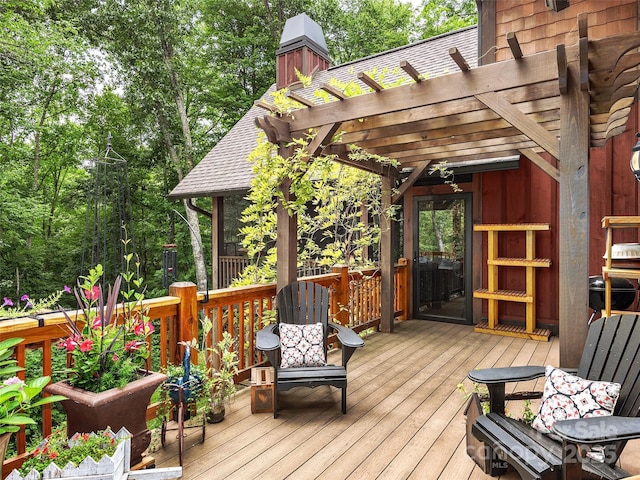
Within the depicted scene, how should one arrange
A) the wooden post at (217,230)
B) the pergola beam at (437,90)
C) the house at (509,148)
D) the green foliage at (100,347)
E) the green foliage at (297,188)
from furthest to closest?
the wooden post at (217,230) < the green foliage at (297,188) < the pergola beam at (437,90) < the house at (509,148) < the green foliage at (100,347)

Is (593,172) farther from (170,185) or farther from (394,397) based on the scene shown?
(170,185)

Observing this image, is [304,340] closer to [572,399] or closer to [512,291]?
[572,399]

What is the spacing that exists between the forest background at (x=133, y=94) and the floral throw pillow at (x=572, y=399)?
23.5ft

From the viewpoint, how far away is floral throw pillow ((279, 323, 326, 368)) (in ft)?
9.96

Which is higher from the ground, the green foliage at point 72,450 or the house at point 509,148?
the house at point 509,148

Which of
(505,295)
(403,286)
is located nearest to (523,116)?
(505,295)

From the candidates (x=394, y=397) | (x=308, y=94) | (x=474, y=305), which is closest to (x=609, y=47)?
(x=394, y=397)

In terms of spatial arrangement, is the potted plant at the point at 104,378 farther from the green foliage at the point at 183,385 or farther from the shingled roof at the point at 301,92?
the shingled roof at the point at 301,92

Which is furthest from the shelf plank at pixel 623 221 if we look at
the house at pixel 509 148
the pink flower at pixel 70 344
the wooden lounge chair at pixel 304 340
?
the pink flower at pixel 70 344

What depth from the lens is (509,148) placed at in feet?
14.3

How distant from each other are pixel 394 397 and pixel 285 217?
1.83m

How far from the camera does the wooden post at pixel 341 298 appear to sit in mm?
4555

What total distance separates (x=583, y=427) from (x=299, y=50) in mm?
9385

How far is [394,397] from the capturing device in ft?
10.3
